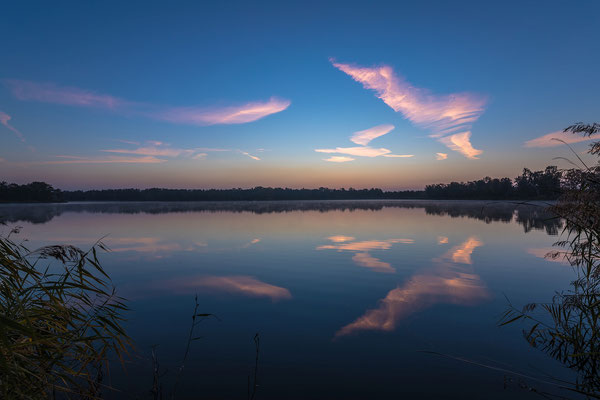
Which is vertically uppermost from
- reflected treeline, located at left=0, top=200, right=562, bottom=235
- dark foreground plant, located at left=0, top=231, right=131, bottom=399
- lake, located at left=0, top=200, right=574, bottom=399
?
dark foreground plant, located at left=0, top=231, right=131, bottom=399

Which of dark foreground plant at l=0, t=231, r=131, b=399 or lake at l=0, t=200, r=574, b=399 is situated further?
lake at l=0, t=200, r=574, b=399

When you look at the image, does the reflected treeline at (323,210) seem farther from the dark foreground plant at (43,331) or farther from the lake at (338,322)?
the dark foreground plant at (43,331)

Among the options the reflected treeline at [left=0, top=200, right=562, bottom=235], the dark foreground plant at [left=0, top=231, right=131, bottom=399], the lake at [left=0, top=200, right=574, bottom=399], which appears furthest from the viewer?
Result: the reflected treeline at [left=0, top=200, right=562, bottom=235]

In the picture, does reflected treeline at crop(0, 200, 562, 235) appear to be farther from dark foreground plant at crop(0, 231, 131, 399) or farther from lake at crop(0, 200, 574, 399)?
dark foreground plant at crop(0, 231, 131, 399)

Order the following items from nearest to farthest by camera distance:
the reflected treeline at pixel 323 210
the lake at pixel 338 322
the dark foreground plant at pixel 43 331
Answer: the dark foreground plant at pixel 43 331
the lake at pixel 338 322
the reflected treeline at pixel 323 210

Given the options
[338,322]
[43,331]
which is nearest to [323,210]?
[338,322]

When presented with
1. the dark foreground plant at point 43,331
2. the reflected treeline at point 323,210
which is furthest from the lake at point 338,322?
the reflected treeline at point 323,210

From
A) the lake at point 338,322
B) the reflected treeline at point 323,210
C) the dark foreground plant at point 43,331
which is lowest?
the lake at point 338,322

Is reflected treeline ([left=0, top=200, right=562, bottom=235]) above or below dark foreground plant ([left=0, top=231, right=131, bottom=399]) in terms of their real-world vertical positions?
below

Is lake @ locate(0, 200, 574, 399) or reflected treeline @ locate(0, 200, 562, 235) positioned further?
reflected treeline @ locate(0, 200, 562, 235)

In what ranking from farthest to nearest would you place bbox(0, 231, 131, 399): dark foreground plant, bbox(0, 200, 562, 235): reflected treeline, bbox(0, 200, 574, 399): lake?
bbox(0, 200, 562, 235): reflected treeline → bbox(0, 200, 574, 399): lake → bbox(0, 231, 131, 399): dark foreground plant

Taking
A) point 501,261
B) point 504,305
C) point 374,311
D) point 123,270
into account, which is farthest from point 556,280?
point 123,270

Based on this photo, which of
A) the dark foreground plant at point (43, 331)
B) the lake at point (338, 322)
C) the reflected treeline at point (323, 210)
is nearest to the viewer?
the dark foreground plant at point (43, 331)

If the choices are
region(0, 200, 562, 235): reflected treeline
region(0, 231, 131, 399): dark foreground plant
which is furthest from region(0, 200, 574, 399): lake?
region(0, 200, 562, 235): reflected treeline
